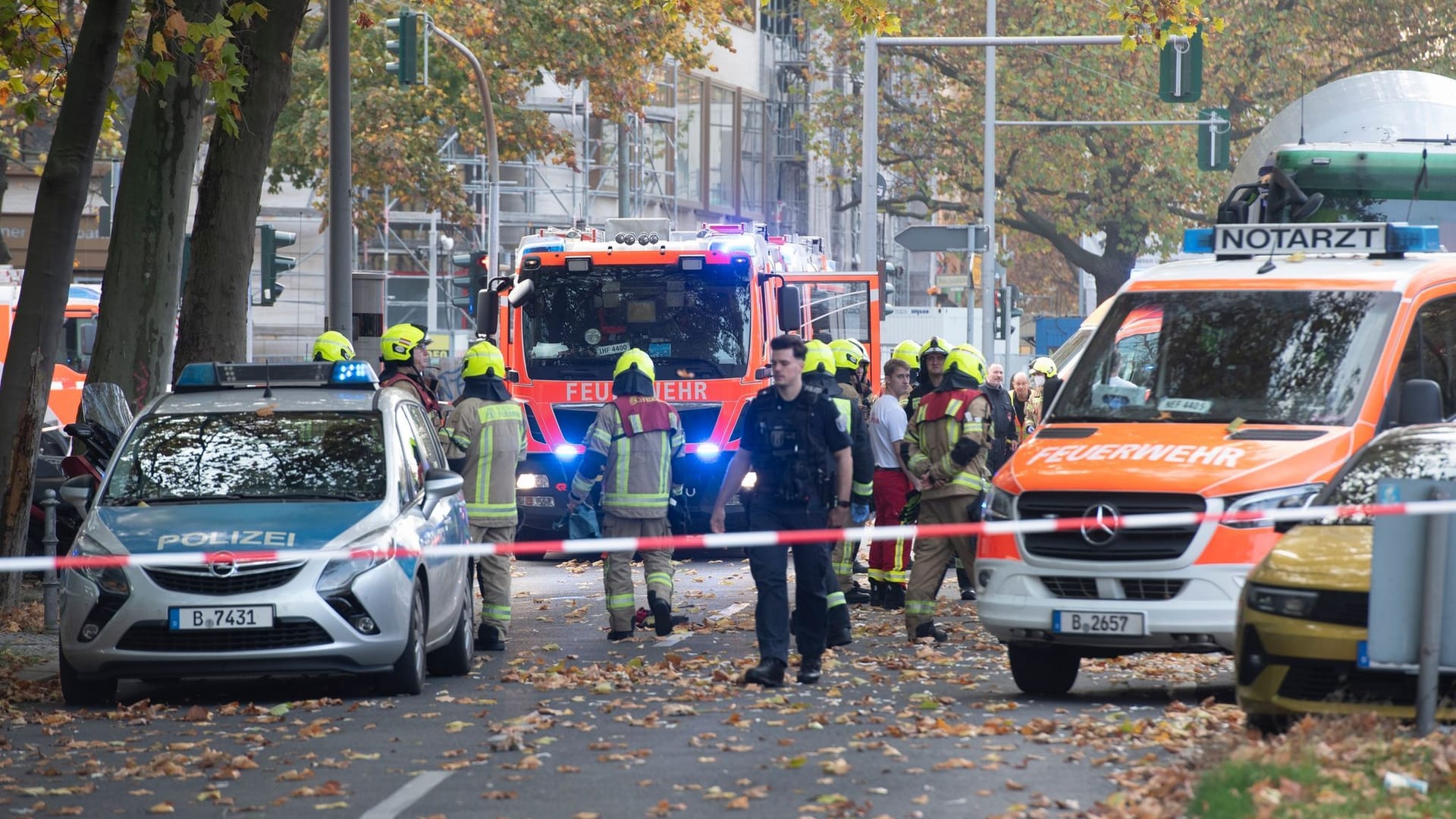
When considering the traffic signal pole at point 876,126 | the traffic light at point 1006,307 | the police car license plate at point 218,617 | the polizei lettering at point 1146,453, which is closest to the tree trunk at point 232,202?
the police car license plate at point 218,617

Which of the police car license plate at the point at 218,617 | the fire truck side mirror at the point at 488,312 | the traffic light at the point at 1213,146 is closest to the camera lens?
the police car license plate at the point at 218,617

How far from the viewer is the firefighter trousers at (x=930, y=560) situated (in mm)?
13656

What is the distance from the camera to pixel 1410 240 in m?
12.3

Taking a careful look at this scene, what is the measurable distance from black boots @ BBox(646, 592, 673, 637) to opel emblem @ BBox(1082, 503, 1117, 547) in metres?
4.29

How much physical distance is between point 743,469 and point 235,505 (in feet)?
8.60

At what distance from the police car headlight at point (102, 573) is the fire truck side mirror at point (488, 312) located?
9554 mm

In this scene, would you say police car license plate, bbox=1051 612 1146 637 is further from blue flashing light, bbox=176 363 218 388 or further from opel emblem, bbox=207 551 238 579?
blue flashing light, bbox=176 363 218 388

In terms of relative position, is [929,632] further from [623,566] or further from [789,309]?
[789,309]

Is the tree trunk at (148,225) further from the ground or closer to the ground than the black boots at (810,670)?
further from the ground

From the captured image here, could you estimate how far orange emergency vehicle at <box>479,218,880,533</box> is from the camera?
20516 mm

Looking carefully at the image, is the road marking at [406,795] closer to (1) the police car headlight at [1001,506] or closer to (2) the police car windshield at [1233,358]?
(1) the police car headlight at [1001,506]

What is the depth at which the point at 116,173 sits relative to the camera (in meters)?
38.8

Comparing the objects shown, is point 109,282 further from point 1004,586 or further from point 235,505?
Answer: point 1004,586

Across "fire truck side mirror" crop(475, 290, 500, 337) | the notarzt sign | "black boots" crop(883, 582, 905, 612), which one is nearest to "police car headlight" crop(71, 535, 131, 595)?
the notarzt sign
